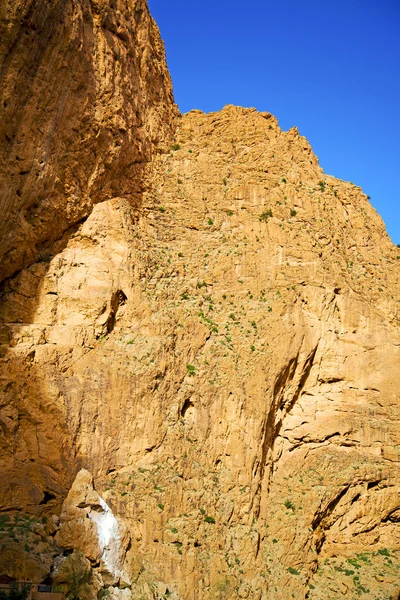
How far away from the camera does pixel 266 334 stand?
2570 centimetres

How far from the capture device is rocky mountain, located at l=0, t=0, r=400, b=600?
2055cm

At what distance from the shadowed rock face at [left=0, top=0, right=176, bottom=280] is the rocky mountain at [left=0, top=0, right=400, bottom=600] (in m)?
0.08

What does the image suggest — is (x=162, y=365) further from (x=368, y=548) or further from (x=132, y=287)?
(x=368, y=548)

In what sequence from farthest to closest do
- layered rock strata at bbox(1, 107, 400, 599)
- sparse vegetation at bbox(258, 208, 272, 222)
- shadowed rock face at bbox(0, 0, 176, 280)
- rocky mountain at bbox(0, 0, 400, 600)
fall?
sparse vegetation at bbox(258, 208, 272, 222)
layered rock strata at bbox(1, 107, 400, 599)
rocky mountain at bbox(0, 0, 400, 600)
shadowed rock face at bbox(0, 0, 176, 280)

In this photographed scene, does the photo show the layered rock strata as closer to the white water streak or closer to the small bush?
the small bush

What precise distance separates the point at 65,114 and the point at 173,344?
29.9ft

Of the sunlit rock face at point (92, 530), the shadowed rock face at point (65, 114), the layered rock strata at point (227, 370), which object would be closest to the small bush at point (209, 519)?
the layered rock strata at point (227, 370)

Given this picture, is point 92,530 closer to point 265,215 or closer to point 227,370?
point 227,370

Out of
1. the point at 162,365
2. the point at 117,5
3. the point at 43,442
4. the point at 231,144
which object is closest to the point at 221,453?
the point at 162,365

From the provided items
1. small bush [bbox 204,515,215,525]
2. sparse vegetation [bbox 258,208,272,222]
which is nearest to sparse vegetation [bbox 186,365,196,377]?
small bush [bbox 204,515,215,525]

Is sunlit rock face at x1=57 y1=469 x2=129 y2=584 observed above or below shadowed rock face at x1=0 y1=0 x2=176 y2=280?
below

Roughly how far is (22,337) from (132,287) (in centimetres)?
453

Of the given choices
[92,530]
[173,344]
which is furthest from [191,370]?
[92,530]

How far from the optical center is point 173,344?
78.0 ft
